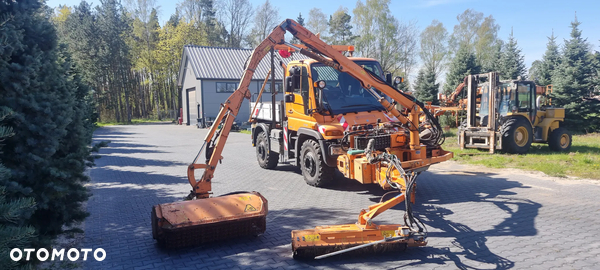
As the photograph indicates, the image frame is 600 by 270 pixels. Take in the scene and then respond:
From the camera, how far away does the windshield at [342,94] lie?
28.3ft

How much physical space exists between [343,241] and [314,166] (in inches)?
157

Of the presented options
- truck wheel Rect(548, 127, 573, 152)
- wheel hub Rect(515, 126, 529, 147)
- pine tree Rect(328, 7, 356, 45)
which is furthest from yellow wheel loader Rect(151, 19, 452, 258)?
pine tree Rect(328, 7, 356, 45)

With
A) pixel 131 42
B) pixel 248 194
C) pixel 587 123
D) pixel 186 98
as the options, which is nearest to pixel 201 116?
pixel 186 98

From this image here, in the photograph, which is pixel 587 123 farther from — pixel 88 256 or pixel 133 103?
pixel 133 103

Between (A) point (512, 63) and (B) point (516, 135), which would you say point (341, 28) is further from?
(B) point (516, 135)

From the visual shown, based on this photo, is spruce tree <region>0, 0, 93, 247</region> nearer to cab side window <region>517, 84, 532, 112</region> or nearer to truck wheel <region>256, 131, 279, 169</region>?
truck wheel <region>256, 131, 279, 169</region>

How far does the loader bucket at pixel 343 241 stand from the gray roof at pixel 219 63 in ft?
93.7

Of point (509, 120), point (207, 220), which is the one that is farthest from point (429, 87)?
point (207, 220)

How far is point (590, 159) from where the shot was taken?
11500mm

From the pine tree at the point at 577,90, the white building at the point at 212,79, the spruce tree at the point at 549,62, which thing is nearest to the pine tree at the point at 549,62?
the spruce tree at the point at 549,62

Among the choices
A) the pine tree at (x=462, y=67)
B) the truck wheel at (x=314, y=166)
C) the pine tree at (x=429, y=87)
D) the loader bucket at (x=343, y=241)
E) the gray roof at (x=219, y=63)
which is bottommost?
the loader bucket at (x=343, y=241)

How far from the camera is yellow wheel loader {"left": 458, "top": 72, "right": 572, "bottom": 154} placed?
13.1m

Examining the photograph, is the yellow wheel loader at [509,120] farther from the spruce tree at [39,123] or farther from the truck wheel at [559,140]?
the spruce tree at [39,123]

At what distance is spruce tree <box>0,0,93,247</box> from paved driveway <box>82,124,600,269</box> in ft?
2.81
